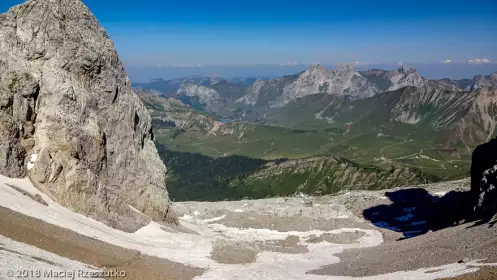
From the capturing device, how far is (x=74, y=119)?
77.9 meters

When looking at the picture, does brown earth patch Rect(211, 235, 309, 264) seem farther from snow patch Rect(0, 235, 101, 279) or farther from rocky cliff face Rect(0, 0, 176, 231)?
snow patch Rect(0, 235, 101, 279)

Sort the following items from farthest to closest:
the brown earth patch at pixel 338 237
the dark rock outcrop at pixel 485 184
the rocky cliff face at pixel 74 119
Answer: the brown earth patch at pixel 338 237
the dark rock outcrop at pixel 485 184
the rocky cliff face at pixel 74 119

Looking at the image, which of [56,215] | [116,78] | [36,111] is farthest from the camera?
[116,78]

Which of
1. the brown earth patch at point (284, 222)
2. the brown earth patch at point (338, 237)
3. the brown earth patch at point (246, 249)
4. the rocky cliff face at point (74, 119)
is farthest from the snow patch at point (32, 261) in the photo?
the brown earth patch at point (284, 222)

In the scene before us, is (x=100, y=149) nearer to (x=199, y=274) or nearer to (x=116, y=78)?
(x=116, y=78)

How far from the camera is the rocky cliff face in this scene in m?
71.6

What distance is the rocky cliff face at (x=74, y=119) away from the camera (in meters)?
71.6

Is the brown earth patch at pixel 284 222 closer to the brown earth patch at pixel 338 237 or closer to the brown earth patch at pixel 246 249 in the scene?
the brown earth patch at pixel 338 237

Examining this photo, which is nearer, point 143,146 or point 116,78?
point 116,78

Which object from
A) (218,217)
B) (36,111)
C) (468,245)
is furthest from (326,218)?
(36,111)

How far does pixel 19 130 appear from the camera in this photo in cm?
7088

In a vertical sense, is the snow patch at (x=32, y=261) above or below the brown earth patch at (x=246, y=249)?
above

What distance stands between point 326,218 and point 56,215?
77269 millimetres

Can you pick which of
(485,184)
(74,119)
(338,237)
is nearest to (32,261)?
(74,119)
